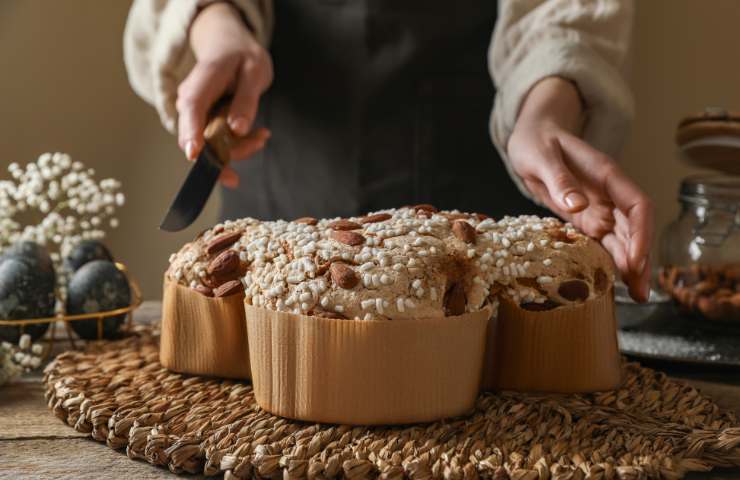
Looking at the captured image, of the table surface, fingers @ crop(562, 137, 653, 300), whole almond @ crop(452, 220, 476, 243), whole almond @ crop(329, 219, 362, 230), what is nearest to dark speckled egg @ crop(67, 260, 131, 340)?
the table surface

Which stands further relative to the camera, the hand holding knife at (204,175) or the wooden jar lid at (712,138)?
the wooden jar lid at (712,138)

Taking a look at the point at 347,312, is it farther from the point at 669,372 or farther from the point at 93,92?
the point at 93,92

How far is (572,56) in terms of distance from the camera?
1178 mm

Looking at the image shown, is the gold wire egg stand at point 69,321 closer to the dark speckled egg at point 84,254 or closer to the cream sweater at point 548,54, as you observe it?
the dark speckled egg at point 84,254

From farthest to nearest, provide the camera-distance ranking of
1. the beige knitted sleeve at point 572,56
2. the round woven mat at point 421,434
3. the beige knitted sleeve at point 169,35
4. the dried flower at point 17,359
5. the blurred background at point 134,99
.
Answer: the blurred background at point 134,99, the beige knitted sleeve at point 169,35, the beige knitted sleeve at point 572,56, the dried flower at point 17,359, the round woven mat at point 421,434

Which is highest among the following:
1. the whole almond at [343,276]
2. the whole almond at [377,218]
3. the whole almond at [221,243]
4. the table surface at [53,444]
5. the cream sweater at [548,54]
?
the cream sweater at [548,54]

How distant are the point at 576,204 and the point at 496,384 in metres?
0.19

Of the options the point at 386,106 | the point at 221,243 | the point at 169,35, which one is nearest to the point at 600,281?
the point at 221,243

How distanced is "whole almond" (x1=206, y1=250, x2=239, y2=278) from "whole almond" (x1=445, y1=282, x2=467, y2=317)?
0.72 ft

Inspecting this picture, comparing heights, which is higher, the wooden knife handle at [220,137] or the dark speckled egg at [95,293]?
the wooden knife handle at [220,137]

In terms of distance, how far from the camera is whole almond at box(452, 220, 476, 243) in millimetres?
857

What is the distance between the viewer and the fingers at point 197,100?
109 centimetres

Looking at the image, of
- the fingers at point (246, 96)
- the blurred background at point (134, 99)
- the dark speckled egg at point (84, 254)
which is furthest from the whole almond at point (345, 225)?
the blurred background at point (134, 99)

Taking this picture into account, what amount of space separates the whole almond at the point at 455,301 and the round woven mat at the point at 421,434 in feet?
0.32
